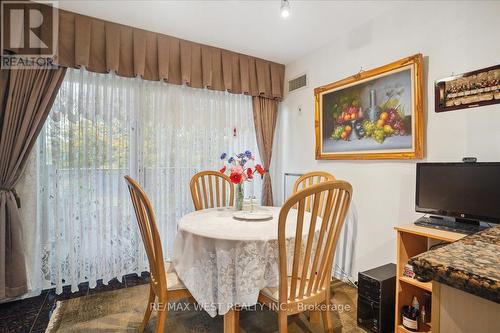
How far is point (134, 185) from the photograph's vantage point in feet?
4.67

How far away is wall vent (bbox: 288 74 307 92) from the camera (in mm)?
3146

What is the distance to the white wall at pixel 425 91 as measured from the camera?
5.56 feet

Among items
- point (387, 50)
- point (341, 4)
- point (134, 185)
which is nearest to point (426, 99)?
point (387, 50)

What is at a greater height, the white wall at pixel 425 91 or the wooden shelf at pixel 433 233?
the white wall at pixel 425 91

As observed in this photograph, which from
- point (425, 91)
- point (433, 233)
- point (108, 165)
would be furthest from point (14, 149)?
point (425, 91)

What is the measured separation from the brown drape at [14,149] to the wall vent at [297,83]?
102 inches

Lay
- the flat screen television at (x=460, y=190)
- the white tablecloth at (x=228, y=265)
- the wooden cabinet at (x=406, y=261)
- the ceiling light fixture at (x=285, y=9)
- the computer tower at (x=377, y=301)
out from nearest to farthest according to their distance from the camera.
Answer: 1. the white tablecloth at (x=228, y=265)
2. the flat screen television at (x=460, y=190)
3. the wooden cabinet at (x=406, y=261)
4. the computer tower at (x=377, y=301)
5. the ceiling light fixture at (x=285, y=9)

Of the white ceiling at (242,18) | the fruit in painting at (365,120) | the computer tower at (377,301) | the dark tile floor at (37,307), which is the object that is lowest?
the dark tile floor at (37,307)

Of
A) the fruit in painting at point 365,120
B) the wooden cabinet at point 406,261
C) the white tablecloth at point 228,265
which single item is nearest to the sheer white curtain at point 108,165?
the white tablecloth at point 228,265

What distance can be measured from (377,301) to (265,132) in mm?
2241

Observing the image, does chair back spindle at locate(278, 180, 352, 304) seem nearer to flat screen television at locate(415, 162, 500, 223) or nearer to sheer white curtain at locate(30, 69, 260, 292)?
flat screen television at locate(415, 162, 500, 223)

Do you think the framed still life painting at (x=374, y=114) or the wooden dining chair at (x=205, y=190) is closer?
the framed still life painting at (x=374, y=114)
